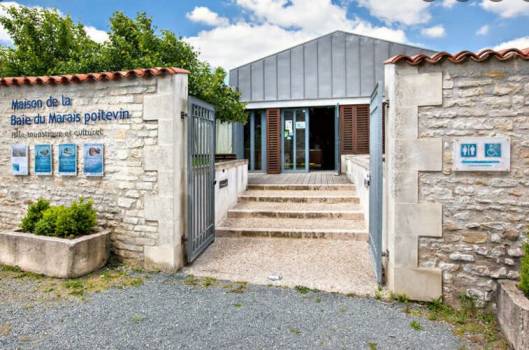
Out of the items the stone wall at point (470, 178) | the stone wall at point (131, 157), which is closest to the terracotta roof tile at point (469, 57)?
the stone wall at point (470, 178)

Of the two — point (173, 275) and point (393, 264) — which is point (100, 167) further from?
point (393, 264)

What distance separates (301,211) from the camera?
22.0ft

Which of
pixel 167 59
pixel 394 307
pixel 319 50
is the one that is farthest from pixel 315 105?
pixel 394 307

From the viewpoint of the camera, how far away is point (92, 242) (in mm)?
4516

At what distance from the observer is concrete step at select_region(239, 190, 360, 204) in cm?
732

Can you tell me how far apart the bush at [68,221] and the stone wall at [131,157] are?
237 mm

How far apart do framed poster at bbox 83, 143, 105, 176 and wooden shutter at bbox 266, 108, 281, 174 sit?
8421mm

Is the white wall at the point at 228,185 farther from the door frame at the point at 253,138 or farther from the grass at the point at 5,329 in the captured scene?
the door frame at the point at 253,138

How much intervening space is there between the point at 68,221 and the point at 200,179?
187 centimetres

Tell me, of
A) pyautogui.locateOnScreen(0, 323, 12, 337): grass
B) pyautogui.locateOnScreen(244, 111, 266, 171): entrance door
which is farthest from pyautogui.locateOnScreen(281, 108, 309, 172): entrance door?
pyautogui.locateOnScreen(0, 323, 12, 337): grass

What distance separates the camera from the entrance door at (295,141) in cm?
1316

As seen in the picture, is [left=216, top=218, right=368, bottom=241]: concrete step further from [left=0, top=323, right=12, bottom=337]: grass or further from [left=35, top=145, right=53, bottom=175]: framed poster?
[left=0, top=323, right=12, bottom=337]: grass

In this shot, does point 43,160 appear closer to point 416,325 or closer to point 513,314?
point 416,325

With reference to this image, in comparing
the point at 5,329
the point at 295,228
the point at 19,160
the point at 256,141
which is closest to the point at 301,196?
the point at 295,228
